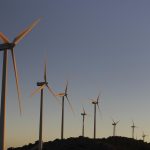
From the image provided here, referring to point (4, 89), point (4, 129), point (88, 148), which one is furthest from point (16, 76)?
point (88, 148)

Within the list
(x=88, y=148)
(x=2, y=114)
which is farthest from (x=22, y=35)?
(x=88, y=148)

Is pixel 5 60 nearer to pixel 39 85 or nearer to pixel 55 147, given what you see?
pixel 39 85

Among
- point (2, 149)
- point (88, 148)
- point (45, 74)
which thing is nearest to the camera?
point (2, 149)

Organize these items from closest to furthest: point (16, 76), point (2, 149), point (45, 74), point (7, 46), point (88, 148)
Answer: point (2, 149) → point (16, 76) → point (7, 46) → point (45, 74) → point (88, 148)

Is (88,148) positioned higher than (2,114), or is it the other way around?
(2,114)

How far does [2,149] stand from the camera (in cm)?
7788

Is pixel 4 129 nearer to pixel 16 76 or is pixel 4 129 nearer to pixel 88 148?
pixel 16 76

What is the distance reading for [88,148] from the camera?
605 feet

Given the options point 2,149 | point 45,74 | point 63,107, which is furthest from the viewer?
point 63,107

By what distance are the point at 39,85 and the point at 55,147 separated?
63.9 metres

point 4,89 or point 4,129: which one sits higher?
point 4,89

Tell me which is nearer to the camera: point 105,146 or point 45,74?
point 45,74

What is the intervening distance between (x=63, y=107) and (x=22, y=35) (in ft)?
217

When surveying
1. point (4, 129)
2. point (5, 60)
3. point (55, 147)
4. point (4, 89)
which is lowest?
point (55, 147)
